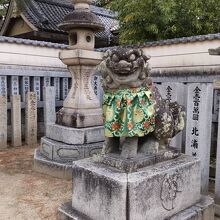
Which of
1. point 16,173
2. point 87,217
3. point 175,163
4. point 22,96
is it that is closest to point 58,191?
point 16,173

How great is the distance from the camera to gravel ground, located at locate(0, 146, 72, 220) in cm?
364

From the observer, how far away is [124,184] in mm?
2479

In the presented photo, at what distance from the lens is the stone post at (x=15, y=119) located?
7035 mm

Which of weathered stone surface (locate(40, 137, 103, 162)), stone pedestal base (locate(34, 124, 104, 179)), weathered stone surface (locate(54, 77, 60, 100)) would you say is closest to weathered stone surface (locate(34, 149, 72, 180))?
stone pedestal base (locate(34, 124, 104, 179))

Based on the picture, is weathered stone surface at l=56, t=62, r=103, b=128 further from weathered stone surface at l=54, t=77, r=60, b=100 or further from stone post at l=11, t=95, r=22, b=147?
weathered stone surface at l=54, t=77, r=60, b=100

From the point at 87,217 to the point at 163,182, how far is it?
83cm

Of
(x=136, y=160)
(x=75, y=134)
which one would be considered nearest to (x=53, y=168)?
(x=75, y=134)

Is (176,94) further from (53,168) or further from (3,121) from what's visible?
(3,121)

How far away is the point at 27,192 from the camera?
429 cm

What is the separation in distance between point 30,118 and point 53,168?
2.70m

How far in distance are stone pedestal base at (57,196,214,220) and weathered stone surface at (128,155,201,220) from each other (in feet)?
0.17

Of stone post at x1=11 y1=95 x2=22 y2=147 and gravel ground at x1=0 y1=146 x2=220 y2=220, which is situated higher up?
stone post at x1=11 y1=95 x2=22 y2=147

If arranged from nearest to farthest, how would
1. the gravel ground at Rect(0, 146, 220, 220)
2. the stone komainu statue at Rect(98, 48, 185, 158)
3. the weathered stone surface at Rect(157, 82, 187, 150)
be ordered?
the stone komainu statue at Rect(98, 48, 185, 158)
the gravel ground at Rect(0, 146, 220, 220)
the weathered stone surface at Rect(157, 82, 187, 150)

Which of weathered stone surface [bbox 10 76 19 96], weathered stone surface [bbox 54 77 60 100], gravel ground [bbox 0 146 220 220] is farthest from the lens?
weathered stone surface [bbox 54 77 60 100]
